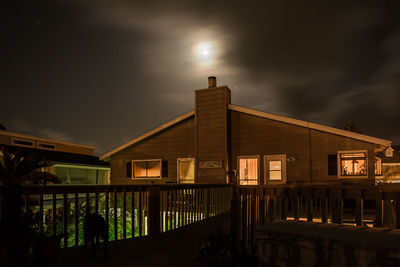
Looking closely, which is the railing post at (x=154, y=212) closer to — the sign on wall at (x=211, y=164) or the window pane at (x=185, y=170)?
the sign on wall at (x=211, y=164)

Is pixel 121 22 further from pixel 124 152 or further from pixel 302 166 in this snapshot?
pixel 302 166

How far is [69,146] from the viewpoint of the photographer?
1034 inches

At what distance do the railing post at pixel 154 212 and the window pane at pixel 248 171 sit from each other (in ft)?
27.7

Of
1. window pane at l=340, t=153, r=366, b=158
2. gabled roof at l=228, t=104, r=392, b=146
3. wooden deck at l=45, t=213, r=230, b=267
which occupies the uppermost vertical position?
gabled roof at l=228, t=104, r=392, b=146

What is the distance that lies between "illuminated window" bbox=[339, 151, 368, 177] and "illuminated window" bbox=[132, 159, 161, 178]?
864 centimetres

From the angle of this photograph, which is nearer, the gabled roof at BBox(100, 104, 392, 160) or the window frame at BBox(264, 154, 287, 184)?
the gabled roof at BBox(100, 104, 392, 160)

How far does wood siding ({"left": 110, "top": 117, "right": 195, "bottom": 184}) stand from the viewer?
14695 millimetres

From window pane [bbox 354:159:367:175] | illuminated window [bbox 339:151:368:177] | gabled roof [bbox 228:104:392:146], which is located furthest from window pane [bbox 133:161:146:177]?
window pane [bbox 354:159:367:175]

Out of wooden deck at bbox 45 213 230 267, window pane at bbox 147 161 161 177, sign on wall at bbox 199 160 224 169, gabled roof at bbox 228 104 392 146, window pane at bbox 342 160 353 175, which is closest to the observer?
wooden deck at bbox 45 213 230 267

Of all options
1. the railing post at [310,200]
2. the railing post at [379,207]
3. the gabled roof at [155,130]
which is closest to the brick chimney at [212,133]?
the gabled roof at [155,130]

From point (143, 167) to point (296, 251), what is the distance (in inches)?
534

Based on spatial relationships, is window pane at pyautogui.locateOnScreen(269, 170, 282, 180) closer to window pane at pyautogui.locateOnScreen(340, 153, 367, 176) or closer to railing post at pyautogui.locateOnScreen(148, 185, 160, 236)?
window pane at pyautogui.locateOnScreen(340, 153, 367, 176)

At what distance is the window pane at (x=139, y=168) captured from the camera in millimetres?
15527

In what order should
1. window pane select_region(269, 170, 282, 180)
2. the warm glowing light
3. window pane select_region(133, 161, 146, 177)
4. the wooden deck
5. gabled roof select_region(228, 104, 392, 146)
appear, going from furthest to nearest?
the warm glowing light, window pane select_region(133, 161, 146, 177), window pane select_region(269, 170, 282, 180), gabled roof select_region(228, 104, 392, 146), the wooden deck
